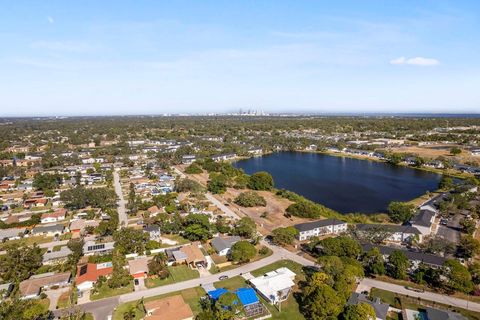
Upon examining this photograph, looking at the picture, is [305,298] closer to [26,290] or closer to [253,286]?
[253,286]

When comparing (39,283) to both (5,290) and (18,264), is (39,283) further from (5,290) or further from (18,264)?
(18,264)

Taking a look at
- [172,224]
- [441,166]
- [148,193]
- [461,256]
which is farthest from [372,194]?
[148,193]

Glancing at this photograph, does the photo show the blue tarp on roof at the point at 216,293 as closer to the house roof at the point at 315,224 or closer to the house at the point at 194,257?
the house at the point at 194,257

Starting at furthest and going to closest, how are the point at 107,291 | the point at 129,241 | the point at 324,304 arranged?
the point at 129,241
the point at 107,291
the point at 324,304

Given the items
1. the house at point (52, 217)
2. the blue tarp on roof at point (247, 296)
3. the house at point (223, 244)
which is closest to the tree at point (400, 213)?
the house at point (223, 244)

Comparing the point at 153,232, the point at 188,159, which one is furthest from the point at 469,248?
the point at 188,159

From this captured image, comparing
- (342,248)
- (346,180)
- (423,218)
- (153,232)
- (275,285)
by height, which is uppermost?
(342,248)

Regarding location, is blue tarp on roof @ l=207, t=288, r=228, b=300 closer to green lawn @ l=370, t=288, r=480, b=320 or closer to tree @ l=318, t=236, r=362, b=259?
tree @ l=318, t=236, r=362, b=259
